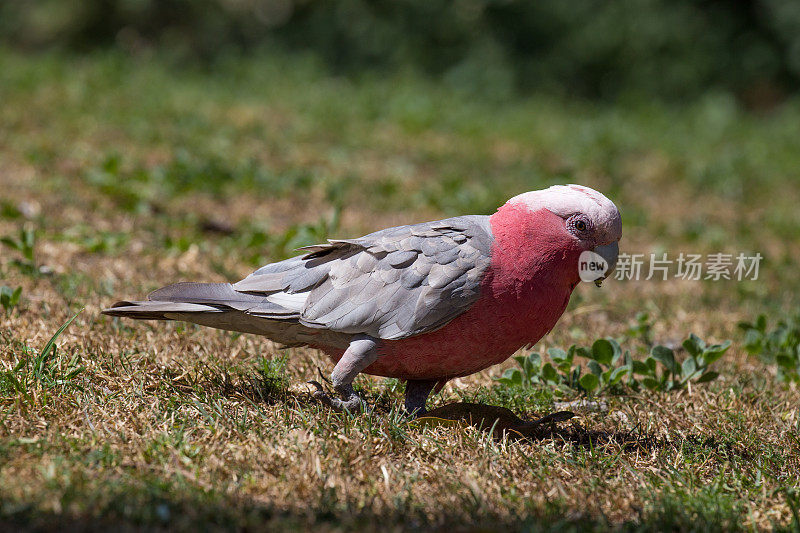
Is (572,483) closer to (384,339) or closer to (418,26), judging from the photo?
(384,339)

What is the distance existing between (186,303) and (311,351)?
0.89 meters

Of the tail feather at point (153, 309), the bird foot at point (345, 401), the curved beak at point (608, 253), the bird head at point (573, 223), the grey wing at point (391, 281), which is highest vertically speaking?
the bird head at point (573, 223)

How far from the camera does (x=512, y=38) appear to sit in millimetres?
9836

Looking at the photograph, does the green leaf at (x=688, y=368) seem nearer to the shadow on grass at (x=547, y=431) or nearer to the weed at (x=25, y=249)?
the shadow on grass at (x=547, y=431)

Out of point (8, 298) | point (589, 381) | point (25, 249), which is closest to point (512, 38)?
point (25, 249)

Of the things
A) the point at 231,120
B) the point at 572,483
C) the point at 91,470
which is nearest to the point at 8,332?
the point at 91,470

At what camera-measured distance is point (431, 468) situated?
2.42 meters

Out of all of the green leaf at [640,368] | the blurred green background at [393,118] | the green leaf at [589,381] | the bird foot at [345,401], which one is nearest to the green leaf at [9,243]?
the blurred green background at [393,118]

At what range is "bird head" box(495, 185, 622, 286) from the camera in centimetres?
261

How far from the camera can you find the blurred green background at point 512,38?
962 cm

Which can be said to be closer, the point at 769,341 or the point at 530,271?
the point at 530,271

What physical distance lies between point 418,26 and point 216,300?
760 cm

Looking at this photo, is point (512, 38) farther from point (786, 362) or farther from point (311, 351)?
point (311, 351)

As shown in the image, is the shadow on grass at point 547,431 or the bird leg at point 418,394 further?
the bird leg at point 418,394
